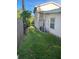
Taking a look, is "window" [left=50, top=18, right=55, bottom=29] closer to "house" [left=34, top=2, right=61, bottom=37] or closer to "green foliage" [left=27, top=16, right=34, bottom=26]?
"house" [left=34, top=2, right=61, bottom=37]

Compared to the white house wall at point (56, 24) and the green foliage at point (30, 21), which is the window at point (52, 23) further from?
the green foliage at point (30, 21)

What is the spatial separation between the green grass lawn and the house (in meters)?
0.08

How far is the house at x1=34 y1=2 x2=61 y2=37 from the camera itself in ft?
6.41

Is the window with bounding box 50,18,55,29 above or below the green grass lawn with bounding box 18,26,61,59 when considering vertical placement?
above

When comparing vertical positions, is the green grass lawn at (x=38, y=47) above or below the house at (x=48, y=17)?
below

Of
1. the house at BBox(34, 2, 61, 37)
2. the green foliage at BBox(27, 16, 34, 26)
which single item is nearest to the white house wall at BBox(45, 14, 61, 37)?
the house at BBox(34, 2, 61, 37)

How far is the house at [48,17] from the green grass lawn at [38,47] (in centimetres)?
8

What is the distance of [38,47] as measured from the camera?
194 cm

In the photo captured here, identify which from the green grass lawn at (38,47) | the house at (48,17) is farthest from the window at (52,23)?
the green grass lawn at (38,47)

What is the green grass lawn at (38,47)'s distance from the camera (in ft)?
6.28

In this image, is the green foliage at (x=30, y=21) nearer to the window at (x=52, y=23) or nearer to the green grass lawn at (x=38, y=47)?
the green grass lawn at (x=38, y=47)
